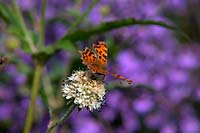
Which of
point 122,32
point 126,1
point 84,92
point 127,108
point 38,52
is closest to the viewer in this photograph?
point 84,92

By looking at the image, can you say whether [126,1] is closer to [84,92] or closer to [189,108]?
[189,108]

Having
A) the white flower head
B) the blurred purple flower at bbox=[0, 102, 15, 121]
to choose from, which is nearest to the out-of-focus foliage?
the blurred purple flower at bbox=[0, 102, 15, 121]

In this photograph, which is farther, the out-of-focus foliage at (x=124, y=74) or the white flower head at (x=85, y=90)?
the out-of-focus foliage at (x=124, y=74)

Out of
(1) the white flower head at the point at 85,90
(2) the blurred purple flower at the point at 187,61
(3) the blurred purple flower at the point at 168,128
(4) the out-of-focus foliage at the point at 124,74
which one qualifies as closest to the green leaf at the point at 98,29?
(1) the white flower head at the point at 85,90

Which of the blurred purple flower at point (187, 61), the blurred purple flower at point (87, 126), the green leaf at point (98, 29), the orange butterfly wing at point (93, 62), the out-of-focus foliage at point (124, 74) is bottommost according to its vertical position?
the orange butterfly wing at point (93, 62)

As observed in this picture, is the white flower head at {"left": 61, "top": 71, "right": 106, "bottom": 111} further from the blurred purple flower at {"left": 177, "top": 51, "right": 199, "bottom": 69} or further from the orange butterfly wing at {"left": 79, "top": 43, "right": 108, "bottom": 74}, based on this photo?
the blurred purple flower at {"left": 177, "top": 51, "right": 199, "bottom": 69}

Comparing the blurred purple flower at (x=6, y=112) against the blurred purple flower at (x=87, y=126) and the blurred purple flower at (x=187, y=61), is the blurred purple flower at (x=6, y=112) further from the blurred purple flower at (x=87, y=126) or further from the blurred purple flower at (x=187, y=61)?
the blurred purple flower at (x=187, y=61)

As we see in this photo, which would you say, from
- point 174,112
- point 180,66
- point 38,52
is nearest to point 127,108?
point 174,112

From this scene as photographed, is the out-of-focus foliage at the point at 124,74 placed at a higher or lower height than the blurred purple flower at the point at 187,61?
lower

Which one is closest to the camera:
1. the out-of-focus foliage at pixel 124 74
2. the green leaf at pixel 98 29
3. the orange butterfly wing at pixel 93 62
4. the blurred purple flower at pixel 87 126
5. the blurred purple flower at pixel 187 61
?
the orange butterfly wing at pixel 93 62
